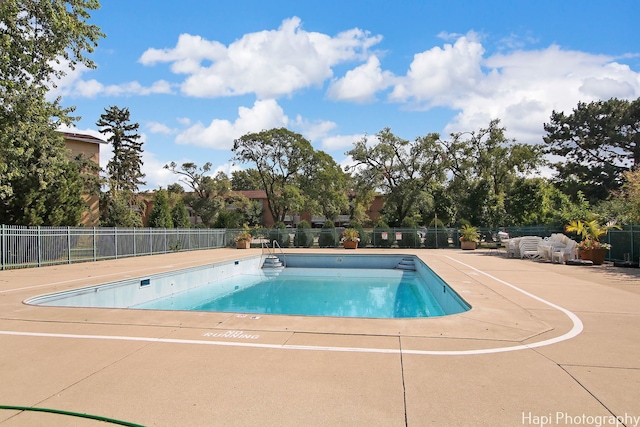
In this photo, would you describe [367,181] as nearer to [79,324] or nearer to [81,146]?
[81,146]

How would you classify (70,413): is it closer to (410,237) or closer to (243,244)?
(243,244)

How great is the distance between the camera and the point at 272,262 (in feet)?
72.0

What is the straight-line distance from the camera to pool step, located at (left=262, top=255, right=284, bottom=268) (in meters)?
21.7

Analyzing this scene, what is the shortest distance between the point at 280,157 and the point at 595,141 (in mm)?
24725

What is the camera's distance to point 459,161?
3459 centimetres

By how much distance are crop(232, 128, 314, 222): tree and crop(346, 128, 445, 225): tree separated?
16.0 feet

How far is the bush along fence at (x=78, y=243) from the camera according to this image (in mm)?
14776

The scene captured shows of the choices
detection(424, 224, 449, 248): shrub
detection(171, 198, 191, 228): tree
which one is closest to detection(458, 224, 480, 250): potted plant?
detection(424, 224, 449, 248): shrub

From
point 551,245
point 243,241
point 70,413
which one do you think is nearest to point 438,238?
point 551,245

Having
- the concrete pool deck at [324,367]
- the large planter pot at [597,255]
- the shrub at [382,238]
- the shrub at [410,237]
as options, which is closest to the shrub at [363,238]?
the shrub at [382,238]

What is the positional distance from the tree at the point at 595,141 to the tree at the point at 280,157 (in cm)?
2035

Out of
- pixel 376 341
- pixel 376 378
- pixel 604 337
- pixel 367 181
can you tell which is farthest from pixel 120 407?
pixel 367 181

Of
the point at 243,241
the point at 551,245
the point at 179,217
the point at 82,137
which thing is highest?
the point at 82,137

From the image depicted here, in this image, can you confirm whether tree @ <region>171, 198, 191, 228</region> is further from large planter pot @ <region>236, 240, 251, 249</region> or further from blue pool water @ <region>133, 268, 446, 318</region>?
blue pool water @ <region>133, 268, 446, 318</region>
